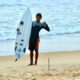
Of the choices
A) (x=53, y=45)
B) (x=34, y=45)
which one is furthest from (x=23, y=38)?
(x=53, y=45)

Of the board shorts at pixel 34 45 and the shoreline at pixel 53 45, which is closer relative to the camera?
the board shorts at pixel 34 45

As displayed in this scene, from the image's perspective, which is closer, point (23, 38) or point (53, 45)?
point (23, 38)

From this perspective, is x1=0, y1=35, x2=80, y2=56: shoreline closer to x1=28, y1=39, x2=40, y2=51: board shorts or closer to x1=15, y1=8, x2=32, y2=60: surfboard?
x1=15, y1=8, x2=32, y2=60: surfboard

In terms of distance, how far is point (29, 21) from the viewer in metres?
10.1

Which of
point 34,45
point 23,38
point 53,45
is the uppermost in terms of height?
point 23,38

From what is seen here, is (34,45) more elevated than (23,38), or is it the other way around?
(23,38)

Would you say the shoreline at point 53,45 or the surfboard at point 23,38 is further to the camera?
the shoreline at point 53,45

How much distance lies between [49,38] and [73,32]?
236cm

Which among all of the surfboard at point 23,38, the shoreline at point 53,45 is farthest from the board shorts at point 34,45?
the shoreline at point 53,45

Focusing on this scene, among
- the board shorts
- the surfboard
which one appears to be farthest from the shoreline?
the board shorts

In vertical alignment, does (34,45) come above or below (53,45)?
above

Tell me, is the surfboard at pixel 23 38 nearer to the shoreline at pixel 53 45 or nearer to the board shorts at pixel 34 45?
the board shorts at pixel 34 45

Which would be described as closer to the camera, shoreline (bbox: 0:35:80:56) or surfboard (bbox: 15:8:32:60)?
surfboard (bbox: 15:8:32:60)

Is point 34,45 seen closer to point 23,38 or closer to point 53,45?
point 23,38
